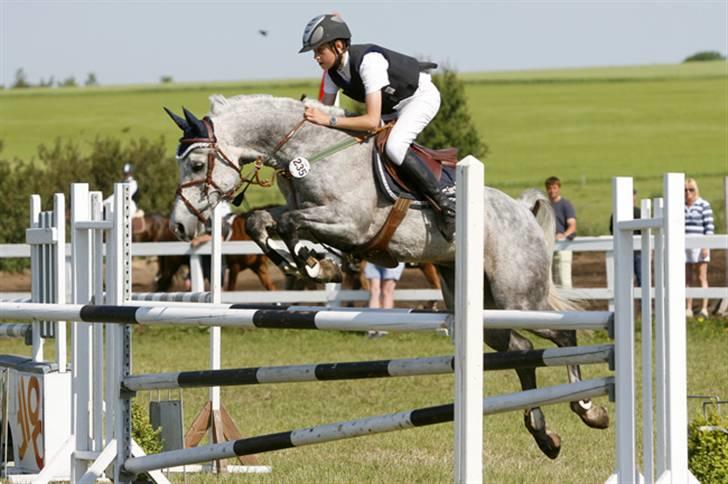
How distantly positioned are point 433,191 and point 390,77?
0.59 meters

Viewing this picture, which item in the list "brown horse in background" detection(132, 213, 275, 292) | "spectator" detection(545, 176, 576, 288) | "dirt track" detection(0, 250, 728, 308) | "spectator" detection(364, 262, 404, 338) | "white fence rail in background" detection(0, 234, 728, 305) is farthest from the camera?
"dirt track" detection(0, 250, 728, 308)

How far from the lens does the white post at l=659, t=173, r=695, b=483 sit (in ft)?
13.2

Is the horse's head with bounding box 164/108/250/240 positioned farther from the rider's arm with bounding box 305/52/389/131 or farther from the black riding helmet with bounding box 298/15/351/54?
the black riding helmet with bounding box 298/15/351/54

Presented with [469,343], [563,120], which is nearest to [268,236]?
[469,343]

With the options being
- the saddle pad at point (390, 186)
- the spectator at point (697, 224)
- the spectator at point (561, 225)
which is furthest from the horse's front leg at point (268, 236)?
the spectator at point (697, 224)

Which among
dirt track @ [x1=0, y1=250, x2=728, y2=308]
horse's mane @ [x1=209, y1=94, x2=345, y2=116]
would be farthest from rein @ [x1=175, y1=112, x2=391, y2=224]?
dirt track @ [x1=0, y1=250, x2=728, y2=308]

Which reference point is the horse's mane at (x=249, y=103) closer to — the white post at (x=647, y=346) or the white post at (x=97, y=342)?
the white post at (x=97, y=342)

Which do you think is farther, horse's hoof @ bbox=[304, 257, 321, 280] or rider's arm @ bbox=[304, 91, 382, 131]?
rider's arm @ bbox=[304, 91, 382, 131]

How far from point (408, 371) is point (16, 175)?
78.2ft

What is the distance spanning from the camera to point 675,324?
4059mm

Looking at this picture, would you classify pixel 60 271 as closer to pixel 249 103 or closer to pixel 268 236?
pixel 268 236

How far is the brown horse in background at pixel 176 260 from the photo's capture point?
58.2 ft

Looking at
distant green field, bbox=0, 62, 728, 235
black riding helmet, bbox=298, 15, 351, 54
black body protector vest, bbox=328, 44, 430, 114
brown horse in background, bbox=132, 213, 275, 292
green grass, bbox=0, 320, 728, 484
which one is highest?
distant green field, bbox=0, 62, 728, 235

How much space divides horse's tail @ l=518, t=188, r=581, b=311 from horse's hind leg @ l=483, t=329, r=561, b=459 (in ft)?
1.05
